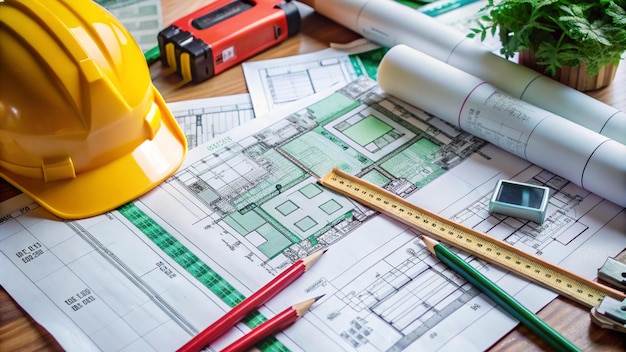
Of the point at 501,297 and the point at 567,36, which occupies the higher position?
the point at 567,36

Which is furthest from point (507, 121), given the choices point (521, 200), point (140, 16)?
point (140, 16)

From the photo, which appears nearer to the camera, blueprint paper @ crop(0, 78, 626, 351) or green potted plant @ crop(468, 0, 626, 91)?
blueprint paper @ crop(0, 78, 626, 351)

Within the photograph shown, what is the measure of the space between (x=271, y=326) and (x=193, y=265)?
0.46 ft

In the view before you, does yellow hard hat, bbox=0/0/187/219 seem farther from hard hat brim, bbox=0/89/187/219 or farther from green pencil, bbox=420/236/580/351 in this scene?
green pencil, bbox=420/236/580/351

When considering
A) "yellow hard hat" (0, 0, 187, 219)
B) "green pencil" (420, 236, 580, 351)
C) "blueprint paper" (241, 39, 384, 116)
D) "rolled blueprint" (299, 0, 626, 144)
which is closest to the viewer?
"green pencil" (420, 236, 580, 351)

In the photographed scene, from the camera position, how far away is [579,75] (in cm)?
104

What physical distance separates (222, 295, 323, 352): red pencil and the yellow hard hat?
0.28 metres

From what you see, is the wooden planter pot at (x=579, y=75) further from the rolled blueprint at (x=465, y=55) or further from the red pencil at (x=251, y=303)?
the red pencil at (x=251, y=303)

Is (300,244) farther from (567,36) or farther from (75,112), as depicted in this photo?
(567,36)

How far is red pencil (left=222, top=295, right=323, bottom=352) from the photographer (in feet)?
2.48

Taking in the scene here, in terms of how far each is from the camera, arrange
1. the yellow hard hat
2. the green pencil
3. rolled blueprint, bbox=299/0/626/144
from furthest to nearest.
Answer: rolled blueprint, bbox=299/0/626/144 < the yellow hard hat < the green pencil

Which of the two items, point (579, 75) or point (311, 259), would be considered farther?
point (579, 75)

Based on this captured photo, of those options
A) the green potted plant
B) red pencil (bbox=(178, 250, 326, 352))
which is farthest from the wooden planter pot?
red pencil (bbox=(178, 250, 326, 352))

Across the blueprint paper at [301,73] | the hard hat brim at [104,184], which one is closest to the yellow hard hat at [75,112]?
the hard hat brim at [104,184]
